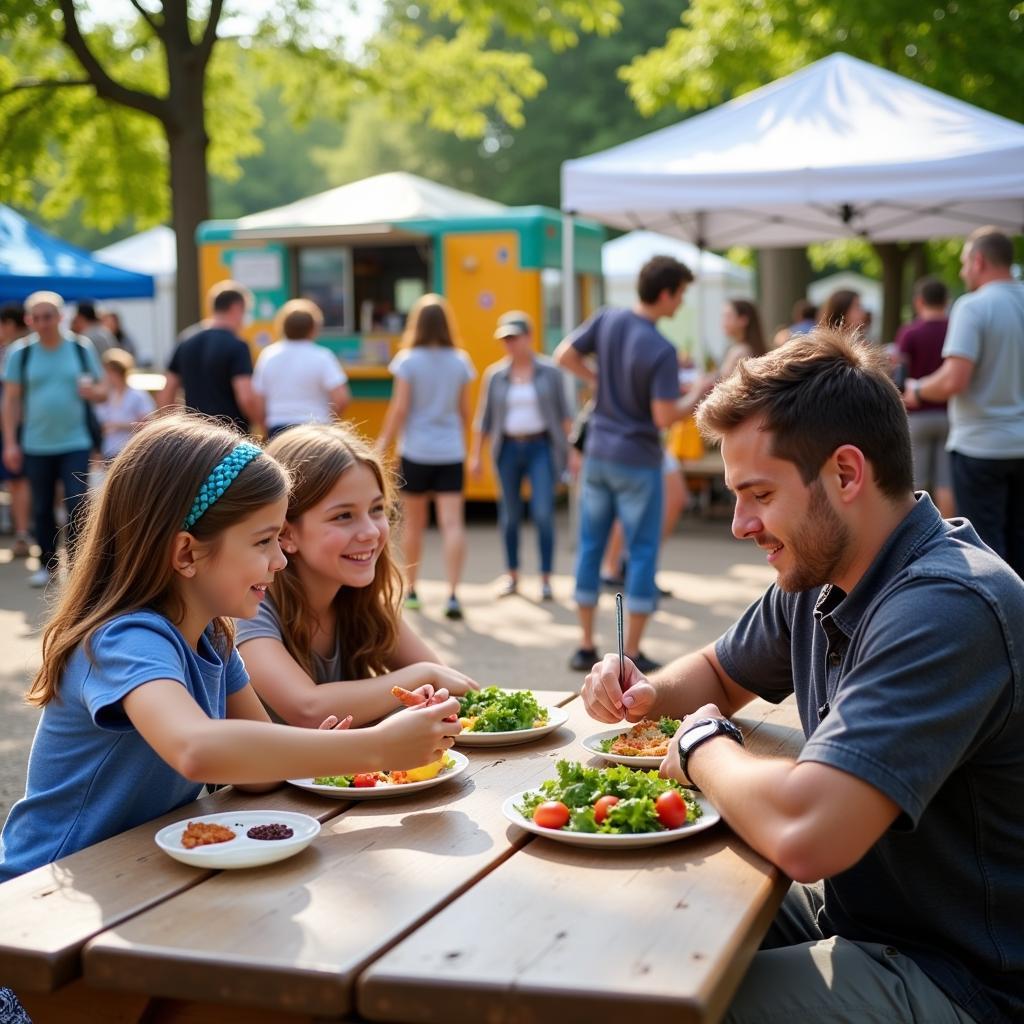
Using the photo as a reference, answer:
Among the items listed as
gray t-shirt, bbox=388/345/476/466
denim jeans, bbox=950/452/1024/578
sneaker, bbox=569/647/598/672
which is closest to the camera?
denim jeans, bbox=950/452/1024/578

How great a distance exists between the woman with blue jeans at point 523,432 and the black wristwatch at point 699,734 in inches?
272

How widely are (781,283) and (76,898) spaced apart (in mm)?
15188

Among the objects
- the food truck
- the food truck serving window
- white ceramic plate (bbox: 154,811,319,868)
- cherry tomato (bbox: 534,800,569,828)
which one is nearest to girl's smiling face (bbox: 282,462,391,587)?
white ceramic plate (bbox: 154,811,319,868)

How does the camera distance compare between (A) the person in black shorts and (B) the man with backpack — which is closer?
(A) the person in black shorts

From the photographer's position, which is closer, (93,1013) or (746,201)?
(93,1013)

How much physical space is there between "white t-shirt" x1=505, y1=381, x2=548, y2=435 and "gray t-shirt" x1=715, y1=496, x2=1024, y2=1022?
23.0ft

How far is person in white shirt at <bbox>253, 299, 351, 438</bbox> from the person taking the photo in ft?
29.6

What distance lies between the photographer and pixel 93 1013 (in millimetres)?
1991

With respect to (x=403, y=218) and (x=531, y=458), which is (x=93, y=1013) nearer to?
(x=531, y=458)

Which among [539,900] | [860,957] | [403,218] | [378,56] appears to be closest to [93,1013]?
[539,900]

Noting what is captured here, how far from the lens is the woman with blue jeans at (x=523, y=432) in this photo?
9414 mm

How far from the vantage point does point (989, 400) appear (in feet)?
22.9

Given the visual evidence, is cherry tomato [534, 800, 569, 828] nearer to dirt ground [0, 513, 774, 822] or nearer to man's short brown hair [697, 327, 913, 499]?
man's short brown hair [697, 327, 913, 499]

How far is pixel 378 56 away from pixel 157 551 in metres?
16.1
